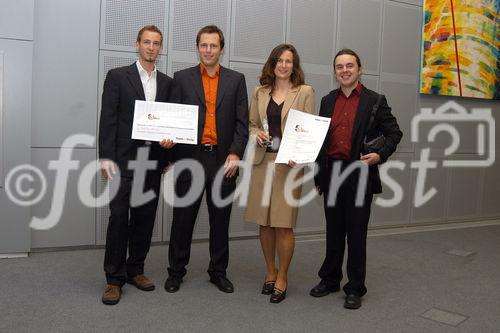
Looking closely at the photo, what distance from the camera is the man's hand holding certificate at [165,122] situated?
2.91m

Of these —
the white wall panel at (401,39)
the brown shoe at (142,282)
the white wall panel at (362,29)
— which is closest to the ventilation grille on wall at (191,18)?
the white wall panel at (362,29)

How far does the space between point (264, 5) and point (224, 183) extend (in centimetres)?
231

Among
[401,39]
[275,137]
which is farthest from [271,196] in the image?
[401,39]

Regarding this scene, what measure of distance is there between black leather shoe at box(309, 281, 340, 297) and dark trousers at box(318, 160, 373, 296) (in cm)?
11

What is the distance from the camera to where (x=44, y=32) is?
155 inches

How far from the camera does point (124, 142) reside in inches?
117

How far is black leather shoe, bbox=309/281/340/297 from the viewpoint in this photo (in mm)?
3205

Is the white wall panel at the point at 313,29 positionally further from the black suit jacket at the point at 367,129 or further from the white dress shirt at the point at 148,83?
the white dress shirt at the point at 148,83

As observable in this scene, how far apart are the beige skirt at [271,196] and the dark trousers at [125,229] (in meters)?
0.62

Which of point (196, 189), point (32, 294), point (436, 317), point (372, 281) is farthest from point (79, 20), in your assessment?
point (436, 317)

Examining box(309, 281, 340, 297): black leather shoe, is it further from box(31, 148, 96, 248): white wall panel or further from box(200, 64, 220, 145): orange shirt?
box(31, 148, 96, 248): white wall panel

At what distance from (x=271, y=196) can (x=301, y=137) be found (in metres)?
0.42

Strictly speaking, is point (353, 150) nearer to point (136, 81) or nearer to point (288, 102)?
point (288, 102)

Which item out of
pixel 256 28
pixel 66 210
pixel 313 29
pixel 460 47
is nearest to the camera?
pixel 66 210
